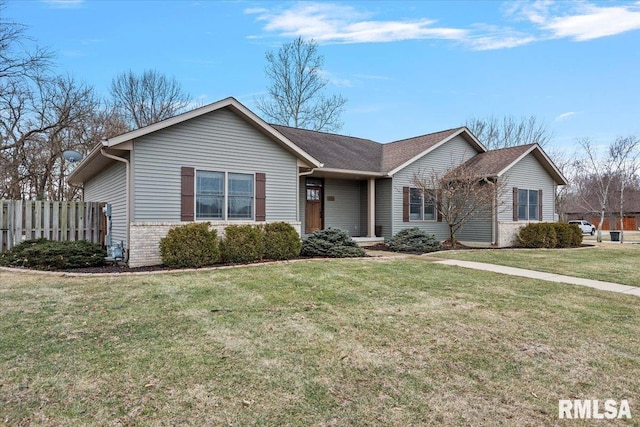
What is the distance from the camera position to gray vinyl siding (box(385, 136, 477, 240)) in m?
15.5

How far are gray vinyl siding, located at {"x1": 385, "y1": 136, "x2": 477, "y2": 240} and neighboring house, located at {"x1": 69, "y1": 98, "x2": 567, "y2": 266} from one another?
0.15 ft

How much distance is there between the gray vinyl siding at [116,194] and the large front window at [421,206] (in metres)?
10.7

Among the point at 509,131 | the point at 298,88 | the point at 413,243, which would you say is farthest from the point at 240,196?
the point at 509,131

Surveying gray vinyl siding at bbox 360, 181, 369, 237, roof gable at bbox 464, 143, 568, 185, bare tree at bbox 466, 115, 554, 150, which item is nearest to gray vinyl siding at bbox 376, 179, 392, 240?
gray vinyl siding at bbox 360, 181, 369, 237

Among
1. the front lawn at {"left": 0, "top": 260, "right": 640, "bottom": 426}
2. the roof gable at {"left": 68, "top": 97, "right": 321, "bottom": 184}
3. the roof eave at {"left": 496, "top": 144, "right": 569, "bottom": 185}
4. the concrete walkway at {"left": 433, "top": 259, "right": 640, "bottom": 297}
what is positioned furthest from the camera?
the roof eave at {"left": 496, "top": 144, "right": 569, "bottom": 185}

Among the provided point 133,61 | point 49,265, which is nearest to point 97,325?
point 49,265

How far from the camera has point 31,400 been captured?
9.25ft

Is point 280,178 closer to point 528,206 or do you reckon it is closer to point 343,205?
point 343,205

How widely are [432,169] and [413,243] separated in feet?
14.5

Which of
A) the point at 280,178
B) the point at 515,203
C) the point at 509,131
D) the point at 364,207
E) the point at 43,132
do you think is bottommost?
the point at 364,207

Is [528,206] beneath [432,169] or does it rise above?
beneath

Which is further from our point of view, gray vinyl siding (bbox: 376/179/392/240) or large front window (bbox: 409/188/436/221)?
large front window (bbox: 409/188/436/221)

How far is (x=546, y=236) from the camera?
51.2ft

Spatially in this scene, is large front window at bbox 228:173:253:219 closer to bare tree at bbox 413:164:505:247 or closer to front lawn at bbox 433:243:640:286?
front lawn at bbox 433:243:640:286
